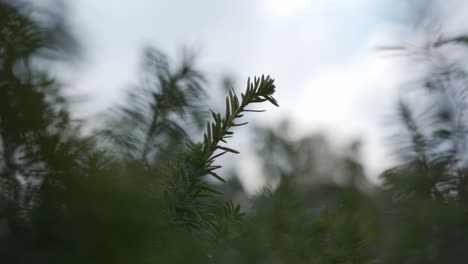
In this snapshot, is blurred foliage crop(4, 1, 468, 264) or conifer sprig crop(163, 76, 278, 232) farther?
conifer sprig crop(163, 76, 278, 232)

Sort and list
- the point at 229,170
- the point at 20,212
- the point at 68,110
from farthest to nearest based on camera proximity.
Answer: the point at 229,170 → the point at 68,110 → the point at 20,212

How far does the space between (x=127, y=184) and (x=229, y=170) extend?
107cm

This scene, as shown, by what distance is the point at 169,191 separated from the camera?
439 millimetres

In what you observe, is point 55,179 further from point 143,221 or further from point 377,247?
point 377,247

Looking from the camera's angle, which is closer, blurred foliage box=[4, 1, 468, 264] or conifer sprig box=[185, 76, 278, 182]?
blurred foliage box=[4, 1, 468, 264]

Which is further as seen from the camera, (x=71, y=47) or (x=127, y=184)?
(x=71, y=47)

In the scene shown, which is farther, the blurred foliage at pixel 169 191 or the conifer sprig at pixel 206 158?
the conifer sprig at pixel 206 158

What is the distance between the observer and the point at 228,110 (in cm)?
43

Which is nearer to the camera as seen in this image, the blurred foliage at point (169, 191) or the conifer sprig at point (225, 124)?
the blurred foliage at point (169, 191)

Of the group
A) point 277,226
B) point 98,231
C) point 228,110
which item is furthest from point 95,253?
point 277,226

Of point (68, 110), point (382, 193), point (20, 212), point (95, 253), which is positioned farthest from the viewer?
point (382, 193)

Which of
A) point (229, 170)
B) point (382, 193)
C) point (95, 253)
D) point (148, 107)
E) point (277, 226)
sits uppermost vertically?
point (229, 170)

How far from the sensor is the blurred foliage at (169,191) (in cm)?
24

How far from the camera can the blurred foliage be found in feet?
0.78
